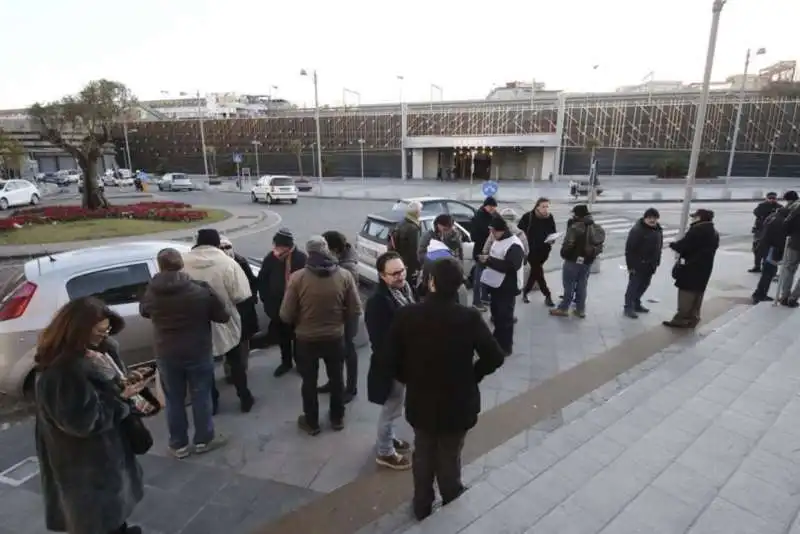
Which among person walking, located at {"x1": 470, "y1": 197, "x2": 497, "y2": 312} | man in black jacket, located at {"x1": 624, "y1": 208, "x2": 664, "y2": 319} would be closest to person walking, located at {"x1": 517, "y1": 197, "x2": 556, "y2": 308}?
person walking, located at {"x1": 470, "y1": 197, "x2": 497, "y2": 312}

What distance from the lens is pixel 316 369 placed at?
405 cm

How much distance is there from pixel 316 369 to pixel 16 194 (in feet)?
94.8

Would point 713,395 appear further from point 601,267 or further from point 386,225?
point 601,267

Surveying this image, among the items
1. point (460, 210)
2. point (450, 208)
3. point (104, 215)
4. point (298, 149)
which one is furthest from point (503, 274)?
point (298, 149)

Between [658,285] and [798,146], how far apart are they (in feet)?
166

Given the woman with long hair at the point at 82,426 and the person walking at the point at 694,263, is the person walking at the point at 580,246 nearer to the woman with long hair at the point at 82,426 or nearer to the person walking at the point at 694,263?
the person walking at the point at 694,263

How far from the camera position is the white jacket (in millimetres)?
4152

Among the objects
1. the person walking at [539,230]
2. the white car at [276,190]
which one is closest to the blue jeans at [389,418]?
the person walking at [539,230]

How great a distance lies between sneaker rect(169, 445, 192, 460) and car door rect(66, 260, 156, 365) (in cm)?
149

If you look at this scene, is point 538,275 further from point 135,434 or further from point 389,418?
point 135,434

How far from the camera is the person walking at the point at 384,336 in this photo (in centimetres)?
328

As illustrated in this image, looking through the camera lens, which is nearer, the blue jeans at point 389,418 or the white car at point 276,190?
the blue jeans at point 389,418

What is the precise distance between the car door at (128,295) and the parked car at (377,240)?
416 centimetres

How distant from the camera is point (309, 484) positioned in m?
3.47
